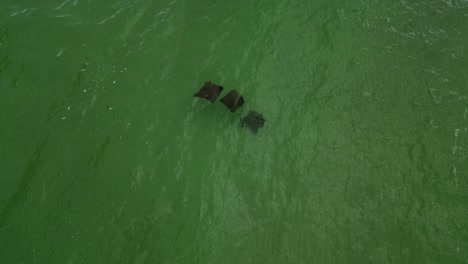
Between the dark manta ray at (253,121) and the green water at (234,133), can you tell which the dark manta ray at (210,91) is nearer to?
the green water at (234,133)

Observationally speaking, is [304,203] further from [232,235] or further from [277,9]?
[277,9]

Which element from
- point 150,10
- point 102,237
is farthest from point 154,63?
point 102,237

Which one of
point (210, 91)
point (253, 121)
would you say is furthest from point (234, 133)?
point (210, 91)

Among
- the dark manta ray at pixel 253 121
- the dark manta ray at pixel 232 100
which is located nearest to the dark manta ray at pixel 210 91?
the dark manta ray at pixel 232 100

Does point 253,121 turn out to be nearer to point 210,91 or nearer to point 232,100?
point 232,100

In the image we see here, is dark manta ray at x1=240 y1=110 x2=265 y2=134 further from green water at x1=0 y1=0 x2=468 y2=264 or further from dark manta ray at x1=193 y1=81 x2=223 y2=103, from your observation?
dark manta ray at x1=193 y1=81 x2=223 y2=103
